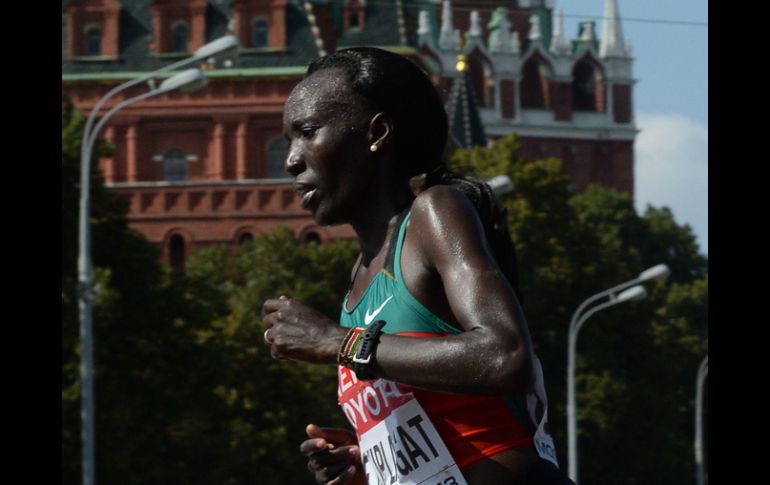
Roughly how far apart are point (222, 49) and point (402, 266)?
24.9m

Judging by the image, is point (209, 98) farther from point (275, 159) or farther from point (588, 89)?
point (588, 89)

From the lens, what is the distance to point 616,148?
6407 inches

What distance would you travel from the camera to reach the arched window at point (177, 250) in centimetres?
9362

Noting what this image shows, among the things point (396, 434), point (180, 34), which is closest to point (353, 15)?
point (180, 34)

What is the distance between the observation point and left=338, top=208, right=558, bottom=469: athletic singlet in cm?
514

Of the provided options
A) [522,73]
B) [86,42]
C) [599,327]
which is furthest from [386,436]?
[522,73]

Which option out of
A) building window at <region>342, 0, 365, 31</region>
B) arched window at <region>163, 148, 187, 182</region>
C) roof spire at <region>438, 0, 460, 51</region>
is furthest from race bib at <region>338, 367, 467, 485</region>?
roof spire at <region>438, 0, 460, 51</region>

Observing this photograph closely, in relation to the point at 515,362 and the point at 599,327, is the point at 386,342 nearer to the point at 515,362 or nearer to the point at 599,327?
the point at 515,362

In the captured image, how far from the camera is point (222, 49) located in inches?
1179

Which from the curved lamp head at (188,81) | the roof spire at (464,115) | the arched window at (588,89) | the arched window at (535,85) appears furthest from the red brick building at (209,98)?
the arched window at (588,89)

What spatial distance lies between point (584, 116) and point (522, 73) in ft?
15.9

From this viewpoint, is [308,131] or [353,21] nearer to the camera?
[308,131]

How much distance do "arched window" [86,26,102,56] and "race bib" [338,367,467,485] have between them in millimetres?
89560

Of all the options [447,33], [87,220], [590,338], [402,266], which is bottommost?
[590,338]
